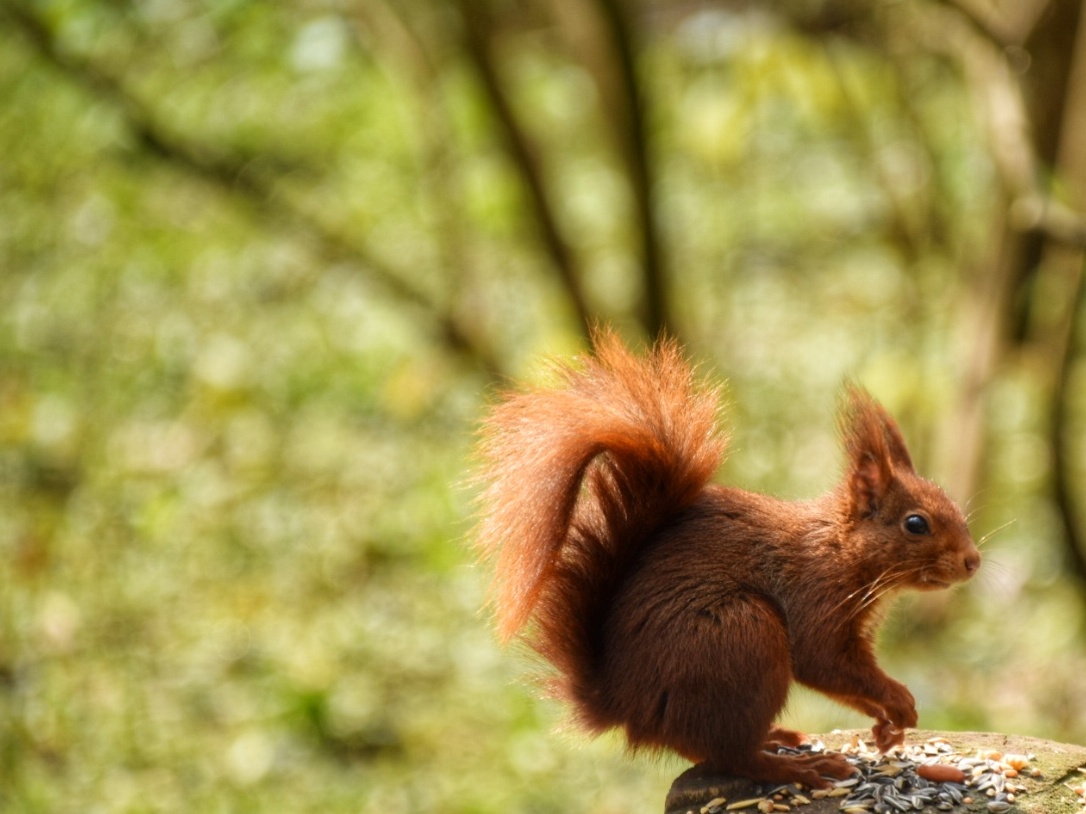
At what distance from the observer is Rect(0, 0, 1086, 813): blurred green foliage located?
3.77 meters

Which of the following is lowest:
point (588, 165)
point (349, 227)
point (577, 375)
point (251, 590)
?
point (251, 590)

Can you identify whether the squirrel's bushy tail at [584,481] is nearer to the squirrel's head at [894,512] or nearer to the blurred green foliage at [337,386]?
the squirrel's head at [894,512]

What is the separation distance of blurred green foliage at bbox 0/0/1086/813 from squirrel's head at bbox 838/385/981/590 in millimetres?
1146

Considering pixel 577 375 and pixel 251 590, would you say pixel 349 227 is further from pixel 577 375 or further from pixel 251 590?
pixel 577 375

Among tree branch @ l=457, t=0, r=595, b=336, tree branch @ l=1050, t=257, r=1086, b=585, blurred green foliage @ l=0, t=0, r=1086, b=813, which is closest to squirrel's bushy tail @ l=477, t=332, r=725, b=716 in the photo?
blurred green foliage @ l=0, t=0, r=1086, b=813

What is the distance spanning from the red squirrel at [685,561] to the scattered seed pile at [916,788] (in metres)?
0.03

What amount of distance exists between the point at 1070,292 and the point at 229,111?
3094 mm

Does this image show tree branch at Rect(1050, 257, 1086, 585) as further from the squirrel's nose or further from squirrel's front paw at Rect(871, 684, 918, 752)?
squirrel's front paw at Rect(871, 684, 918, 752)

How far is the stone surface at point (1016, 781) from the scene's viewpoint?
5.71 feet

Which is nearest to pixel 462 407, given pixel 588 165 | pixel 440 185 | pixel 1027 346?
pixel 440 185

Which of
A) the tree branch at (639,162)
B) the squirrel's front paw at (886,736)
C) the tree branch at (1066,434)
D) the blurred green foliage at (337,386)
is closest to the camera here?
the squirrel's front paw at (886,736)

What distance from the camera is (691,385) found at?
187 centimetres

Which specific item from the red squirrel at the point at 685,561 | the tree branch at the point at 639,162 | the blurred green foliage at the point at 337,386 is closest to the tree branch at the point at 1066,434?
the blurred green foliage at the point at 337,386

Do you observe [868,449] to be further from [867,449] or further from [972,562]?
→ [972,562]
